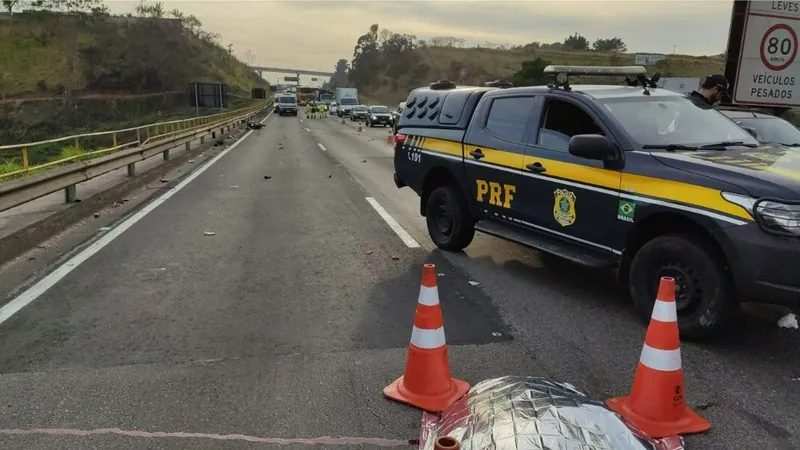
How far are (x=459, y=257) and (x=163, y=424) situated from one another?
4.19 metres

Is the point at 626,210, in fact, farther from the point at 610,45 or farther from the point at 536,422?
the point at 610,45

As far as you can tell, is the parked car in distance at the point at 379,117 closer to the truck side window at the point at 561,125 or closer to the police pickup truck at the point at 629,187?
the police pickup truck at the point at 629,187

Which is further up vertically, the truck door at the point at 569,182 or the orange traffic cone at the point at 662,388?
the truck door at the point at 569,182

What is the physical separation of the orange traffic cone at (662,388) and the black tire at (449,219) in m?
3.58

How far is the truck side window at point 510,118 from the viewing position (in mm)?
6207

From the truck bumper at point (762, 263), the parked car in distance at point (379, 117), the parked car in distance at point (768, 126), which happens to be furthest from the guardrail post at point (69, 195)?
the parked car in distance at point (379, 117)

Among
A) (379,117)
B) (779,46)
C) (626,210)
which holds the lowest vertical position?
(379,117)

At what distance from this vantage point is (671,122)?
5418 mm

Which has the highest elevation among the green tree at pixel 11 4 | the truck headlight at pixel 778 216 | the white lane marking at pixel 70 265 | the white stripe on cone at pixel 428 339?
the green tree at pixel 11 4

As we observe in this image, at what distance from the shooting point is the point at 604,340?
462 cm

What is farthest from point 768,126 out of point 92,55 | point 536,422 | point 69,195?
point 92,55

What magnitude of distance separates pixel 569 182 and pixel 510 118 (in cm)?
126

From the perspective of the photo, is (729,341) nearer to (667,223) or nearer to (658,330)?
(667,223)

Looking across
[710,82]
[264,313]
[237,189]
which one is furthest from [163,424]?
[237,189]
